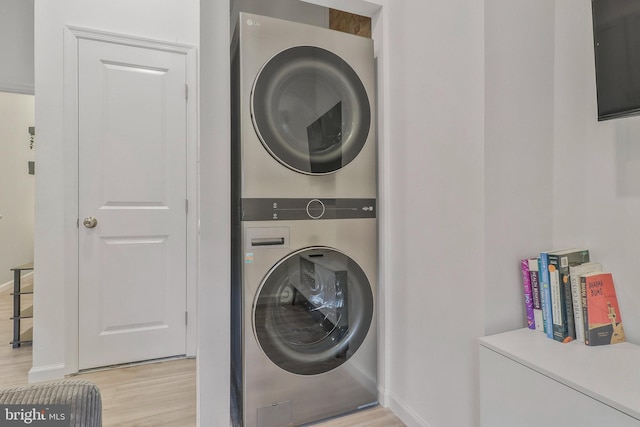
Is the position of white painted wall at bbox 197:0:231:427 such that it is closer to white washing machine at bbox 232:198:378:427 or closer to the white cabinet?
white washing machine at bbox 232:198:378:427

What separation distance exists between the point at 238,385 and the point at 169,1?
2.47m

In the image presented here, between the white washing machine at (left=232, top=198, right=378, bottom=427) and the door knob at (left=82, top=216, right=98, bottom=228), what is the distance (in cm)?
115

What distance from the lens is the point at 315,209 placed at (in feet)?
5.32

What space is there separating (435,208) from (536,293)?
A: 0.48 metres

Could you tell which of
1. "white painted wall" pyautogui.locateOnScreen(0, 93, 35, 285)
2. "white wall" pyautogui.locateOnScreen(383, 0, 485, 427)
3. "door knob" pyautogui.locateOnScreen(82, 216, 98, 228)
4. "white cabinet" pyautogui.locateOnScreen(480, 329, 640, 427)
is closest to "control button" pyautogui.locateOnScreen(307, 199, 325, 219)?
"white wall" pyautogui.locateOnScreen(383, 0, 485, 427)

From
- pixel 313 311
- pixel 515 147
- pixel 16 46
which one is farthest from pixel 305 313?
pixel 16 46

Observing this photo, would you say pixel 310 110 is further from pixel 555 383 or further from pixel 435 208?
pixel 555 383

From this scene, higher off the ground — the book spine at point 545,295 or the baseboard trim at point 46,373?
the book spine at point 545,295

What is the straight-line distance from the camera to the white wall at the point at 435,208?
1.24 m

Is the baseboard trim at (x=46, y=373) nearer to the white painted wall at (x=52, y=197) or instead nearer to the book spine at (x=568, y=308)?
the white painted wall at (x=52, y=197)

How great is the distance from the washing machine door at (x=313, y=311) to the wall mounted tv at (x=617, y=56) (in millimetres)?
1169

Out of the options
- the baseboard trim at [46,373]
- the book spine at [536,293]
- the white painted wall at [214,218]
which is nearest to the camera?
the book spine at [536,293]

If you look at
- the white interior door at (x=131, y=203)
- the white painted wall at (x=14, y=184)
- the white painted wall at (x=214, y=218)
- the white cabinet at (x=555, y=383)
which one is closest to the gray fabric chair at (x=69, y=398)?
the white painted wall at (x=214, y=218)

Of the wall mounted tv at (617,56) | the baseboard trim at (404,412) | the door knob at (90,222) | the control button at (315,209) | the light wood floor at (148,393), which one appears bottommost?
the light wood floor at (148,393)
